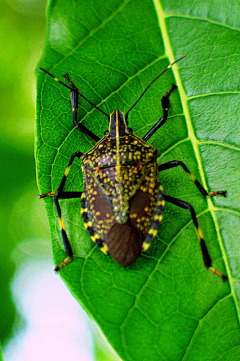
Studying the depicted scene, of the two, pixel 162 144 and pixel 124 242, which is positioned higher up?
pixel 162 144

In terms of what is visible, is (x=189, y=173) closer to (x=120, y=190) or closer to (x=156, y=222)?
(x=156, y=222)

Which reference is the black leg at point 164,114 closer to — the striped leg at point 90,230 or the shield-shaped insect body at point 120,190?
the shield-shaped insect body at point 120,190

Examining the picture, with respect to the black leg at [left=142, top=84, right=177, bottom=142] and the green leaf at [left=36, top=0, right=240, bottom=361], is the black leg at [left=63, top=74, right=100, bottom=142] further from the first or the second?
the black leg at [left=142, top=84, right=177, bottom=142]

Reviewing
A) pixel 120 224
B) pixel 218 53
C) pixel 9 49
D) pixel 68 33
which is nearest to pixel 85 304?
pixel 120 224

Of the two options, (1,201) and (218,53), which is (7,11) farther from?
(218,53)

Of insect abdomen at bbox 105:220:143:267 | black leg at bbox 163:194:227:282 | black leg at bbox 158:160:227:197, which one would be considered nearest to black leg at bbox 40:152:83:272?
insect abdomen at bbox 105:220:143:267

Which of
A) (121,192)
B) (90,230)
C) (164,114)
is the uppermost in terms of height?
(164,114)

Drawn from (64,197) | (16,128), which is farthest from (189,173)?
(16,128)

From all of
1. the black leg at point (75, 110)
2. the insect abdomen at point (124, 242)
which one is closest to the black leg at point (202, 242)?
the insect abdomen at point (124, 242)
